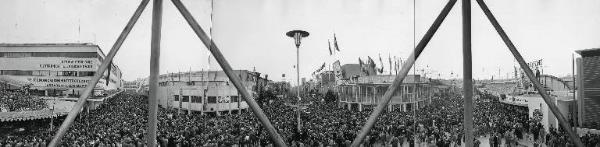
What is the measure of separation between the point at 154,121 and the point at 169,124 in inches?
984

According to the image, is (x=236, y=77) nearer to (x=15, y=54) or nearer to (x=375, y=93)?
(x=375, y=93)

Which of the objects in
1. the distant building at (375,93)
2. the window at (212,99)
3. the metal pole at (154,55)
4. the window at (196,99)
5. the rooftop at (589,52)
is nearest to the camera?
the metal pole at (154,55)

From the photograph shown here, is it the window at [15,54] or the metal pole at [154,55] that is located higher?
the window at [15,54]

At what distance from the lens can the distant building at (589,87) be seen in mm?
18328

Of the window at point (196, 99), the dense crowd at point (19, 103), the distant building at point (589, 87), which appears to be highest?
the distant building at point (589, 87)

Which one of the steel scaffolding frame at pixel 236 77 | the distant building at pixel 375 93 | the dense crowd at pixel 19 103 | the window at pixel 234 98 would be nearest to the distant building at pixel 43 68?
the dense crowd at pixel 19 103

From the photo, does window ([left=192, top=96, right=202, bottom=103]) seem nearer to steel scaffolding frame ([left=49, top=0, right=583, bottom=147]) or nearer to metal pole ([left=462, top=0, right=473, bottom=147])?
steel scaffolding frame ([left=49, top=0, right=583, bottom=147])

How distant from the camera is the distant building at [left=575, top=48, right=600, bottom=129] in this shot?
60.1 feet

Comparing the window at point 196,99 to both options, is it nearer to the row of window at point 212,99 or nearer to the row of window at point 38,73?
the row of window at point 212,99

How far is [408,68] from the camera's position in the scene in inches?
163

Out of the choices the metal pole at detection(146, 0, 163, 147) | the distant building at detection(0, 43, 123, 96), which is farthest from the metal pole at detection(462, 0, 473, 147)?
the distant building at detection(0, 43, 123, 96)

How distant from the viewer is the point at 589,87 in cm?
1889

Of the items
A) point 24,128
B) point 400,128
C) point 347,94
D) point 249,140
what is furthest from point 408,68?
point 347,94

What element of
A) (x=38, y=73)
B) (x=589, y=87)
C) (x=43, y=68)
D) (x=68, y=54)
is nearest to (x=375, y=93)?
(x=589, y=87)
